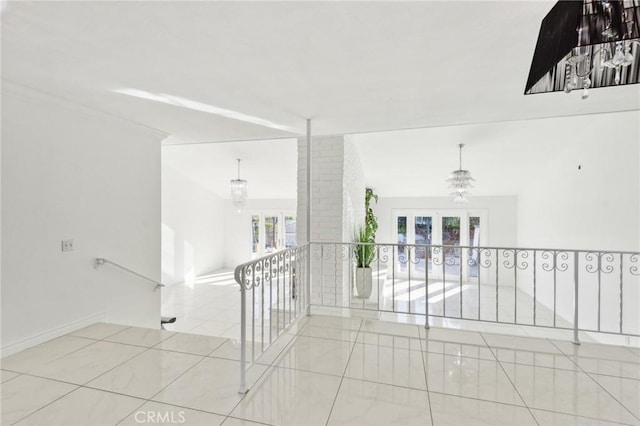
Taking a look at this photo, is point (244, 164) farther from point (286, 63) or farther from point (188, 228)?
point (286, 63)

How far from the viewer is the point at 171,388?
2.05m

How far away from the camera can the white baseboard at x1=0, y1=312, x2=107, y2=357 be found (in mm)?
2521

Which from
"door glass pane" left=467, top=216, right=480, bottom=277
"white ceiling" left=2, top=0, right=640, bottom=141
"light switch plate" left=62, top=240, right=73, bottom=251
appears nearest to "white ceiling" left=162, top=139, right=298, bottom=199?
"white ceiling" left=2, top=0, right=640, bottom=141

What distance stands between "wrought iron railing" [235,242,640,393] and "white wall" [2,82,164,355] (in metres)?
1.63

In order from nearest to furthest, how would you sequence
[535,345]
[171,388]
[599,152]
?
[171,388], [535,345], [599,152]

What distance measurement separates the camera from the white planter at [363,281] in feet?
15.3

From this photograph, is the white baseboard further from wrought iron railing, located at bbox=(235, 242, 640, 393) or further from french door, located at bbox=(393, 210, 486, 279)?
french door, located at bbox=(393, 210, 486, 279)

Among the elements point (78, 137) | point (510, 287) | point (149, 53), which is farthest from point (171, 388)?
point (510, 287)

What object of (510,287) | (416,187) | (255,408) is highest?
(416,187)

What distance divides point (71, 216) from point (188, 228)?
552 centimetres

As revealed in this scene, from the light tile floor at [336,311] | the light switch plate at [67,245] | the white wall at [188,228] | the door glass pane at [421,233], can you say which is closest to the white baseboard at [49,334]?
the light switch plate at [67,245]

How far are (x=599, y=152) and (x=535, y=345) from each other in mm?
3163

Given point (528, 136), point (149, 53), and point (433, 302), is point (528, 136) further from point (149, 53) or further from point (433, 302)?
point (149, 53)

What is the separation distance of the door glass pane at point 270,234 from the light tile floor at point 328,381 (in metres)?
6.84
